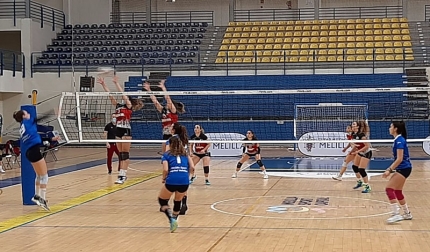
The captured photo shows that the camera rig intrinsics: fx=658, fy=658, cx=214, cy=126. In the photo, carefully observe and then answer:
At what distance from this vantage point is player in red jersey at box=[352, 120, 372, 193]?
1388cm

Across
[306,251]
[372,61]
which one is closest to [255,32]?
[372,61]

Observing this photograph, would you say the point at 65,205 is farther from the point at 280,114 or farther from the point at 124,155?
the point at 280,114

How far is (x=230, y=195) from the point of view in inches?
529

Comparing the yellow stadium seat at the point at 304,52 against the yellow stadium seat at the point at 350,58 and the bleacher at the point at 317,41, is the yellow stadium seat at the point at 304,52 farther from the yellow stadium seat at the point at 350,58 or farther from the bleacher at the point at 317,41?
the yellow stadium seat at the point at 350,58

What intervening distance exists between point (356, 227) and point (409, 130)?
18035 millimetres

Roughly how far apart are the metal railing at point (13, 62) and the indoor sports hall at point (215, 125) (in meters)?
0.09

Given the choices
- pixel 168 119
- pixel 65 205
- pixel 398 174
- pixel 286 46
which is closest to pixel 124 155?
pixel 168 119

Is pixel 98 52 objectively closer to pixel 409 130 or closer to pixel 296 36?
pixel 296 36

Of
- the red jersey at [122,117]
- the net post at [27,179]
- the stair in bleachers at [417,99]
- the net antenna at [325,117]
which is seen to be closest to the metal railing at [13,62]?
the net antenna at [325,117]

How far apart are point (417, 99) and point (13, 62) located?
58.1 ft

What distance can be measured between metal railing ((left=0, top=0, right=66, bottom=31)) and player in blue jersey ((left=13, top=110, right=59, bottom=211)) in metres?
21.0

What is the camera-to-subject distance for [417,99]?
89.4 ft

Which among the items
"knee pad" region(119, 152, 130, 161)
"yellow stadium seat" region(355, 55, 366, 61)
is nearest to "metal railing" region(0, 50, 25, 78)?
"knee pad" region(119, 152, 130, 161)

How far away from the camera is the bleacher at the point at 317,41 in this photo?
99.6 feet
